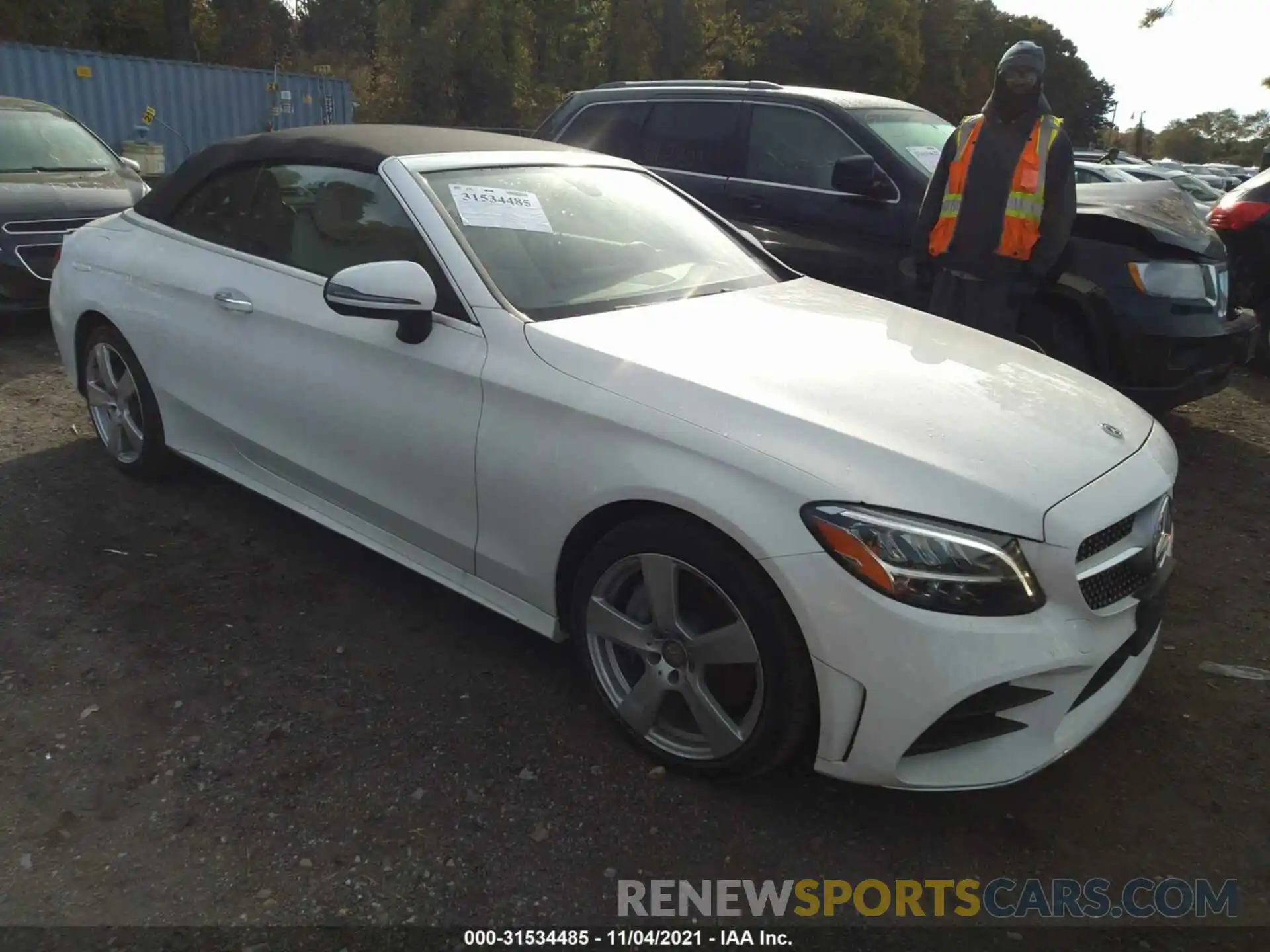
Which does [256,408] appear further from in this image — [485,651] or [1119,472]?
[1119,472]

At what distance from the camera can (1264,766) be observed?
287 cm

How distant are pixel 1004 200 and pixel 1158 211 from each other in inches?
48.6

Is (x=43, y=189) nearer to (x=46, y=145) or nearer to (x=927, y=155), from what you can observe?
(x=46, y=145)

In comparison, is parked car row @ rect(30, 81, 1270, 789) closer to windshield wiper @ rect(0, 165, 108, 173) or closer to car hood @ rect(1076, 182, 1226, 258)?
car hood @ rect(1076, 182, 1226, 258)

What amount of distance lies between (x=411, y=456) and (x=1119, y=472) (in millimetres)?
1974

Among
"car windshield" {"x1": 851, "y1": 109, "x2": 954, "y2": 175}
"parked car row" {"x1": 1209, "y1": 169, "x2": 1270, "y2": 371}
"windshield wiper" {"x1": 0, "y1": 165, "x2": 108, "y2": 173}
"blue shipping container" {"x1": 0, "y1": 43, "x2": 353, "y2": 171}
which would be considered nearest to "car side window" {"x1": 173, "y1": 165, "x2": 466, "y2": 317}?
"car windshield" {"x1": 851, "y1": 109, "x2": 954, "y2": 175}

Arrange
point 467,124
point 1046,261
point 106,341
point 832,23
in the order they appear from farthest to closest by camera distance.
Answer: point 832,23, point 467,124, point 1046,261, point 106,341

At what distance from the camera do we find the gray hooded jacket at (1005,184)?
15.4 ft

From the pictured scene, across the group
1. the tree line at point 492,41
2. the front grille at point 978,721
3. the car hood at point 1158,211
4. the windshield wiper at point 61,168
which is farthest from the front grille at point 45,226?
the tree line at point 492,41

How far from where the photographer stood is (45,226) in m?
6.84

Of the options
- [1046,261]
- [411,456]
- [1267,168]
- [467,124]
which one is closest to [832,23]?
[467,124]

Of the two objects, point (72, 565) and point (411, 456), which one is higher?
point (411, 456)

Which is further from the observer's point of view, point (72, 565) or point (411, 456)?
point (72, 565)

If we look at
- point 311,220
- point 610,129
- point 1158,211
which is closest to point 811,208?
point 610,129
